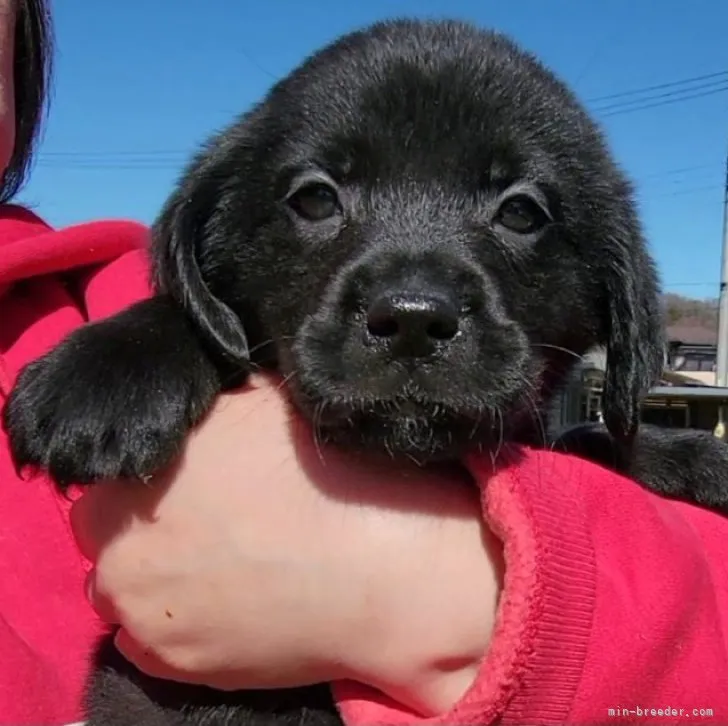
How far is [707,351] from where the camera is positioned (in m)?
24.3

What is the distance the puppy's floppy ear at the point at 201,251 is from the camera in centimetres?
149

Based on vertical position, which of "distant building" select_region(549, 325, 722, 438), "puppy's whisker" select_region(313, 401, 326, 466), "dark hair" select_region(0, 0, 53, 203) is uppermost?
"dark hair" select_region(0, 0, 53, 203)

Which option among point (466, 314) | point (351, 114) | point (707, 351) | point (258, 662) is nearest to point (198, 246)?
point (351, 114)

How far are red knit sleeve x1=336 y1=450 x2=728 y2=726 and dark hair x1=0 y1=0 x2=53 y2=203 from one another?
1.43 metres

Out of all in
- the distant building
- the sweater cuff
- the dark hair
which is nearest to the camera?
the sweater cuff

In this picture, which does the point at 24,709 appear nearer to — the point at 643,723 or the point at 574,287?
the point at 643,723

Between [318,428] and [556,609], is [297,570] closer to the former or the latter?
[318,428]

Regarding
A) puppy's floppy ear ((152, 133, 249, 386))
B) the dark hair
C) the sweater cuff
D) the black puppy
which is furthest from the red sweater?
the dark hair

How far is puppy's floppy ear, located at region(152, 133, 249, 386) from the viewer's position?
1.49m

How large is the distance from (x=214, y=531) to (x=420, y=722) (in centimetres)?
33

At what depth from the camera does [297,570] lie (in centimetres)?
116

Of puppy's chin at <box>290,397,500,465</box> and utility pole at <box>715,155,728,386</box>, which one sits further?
utility pole at <box>715,155,728,386</box>

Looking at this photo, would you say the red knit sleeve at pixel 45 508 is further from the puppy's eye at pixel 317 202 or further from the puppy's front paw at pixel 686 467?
the puppy's front paw at pixel 686 467

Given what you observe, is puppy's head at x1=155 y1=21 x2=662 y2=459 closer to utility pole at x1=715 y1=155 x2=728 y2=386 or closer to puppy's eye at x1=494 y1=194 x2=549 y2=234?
puppy's eye at x1=494 y1=194 x2=549 y2=234
